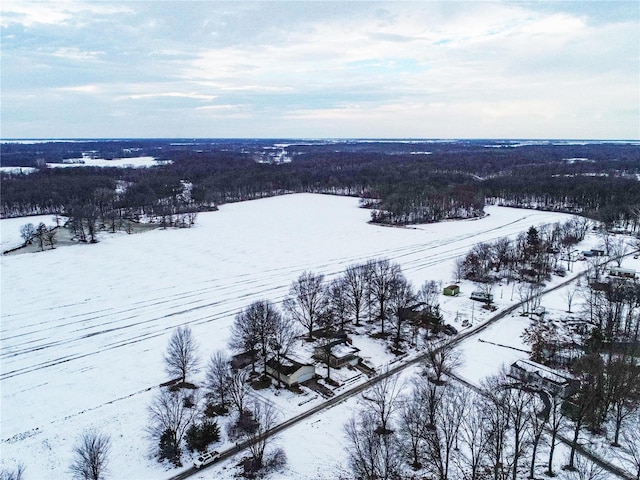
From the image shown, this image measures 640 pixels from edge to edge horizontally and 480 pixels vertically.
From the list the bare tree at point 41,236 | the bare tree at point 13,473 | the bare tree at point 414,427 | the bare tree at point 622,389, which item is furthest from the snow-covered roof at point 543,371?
the bare tree at point 41,236

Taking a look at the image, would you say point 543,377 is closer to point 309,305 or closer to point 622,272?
point 309,305

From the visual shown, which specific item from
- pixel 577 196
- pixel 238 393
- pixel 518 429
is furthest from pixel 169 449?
pixel 577 196

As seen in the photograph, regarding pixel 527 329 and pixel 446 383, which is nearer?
pixel 446 383

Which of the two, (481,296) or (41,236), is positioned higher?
(41,236)

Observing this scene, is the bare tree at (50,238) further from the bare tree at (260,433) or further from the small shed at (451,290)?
the small shed at (451,290)

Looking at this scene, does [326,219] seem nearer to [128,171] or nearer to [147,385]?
[147,385]

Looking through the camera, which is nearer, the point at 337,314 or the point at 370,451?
the point at 370,451

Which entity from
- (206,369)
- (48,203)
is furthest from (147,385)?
(48,203)
